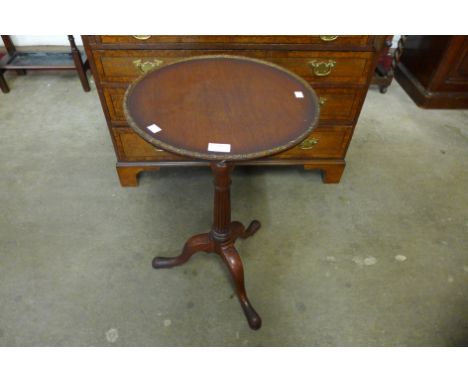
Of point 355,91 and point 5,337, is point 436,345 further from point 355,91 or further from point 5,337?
point 5,337

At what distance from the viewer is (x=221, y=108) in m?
1.06

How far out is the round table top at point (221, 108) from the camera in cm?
92

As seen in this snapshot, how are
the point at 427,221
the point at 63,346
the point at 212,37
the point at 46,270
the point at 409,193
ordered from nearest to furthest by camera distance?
the point at 63,346
the point at 212,37
the point at 46,270
the point at 427,221
the point at 409,193

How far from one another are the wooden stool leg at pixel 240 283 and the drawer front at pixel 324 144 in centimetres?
65

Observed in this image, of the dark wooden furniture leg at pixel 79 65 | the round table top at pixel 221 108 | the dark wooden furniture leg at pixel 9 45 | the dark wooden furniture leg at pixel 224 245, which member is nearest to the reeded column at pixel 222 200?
the dark wooden furniture leg at pixel 224 245

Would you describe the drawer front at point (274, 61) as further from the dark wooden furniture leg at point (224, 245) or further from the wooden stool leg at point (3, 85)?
the wooden stool leg at point (3, 85)

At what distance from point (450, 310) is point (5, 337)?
1958mm

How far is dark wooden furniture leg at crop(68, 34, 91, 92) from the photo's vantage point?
2561 millimetres

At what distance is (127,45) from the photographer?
140cm

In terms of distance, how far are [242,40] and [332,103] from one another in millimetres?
583

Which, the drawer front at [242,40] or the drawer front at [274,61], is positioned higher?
the drawer front at [242,40]

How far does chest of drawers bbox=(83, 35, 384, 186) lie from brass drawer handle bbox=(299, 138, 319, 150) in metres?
0.05

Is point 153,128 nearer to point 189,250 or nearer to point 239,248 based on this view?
point 189,250

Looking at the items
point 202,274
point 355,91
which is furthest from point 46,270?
point 355,91
